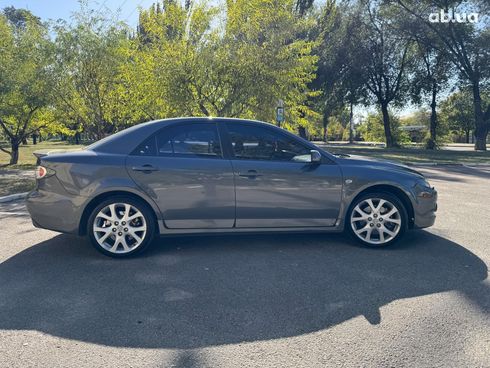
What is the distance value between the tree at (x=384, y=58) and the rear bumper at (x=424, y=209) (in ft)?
83.5

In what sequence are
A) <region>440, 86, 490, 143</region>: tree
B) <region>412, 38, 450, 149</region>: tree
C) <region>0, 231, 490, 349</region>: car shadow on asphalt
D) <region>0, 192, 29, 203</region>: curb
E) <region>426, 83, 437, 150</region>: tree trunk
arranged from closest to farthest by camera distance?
1. <region>0, 231, 490, 349</region>: car shadow on asphalt
2. <region>0, 192, 29, 203</region>: curb
3. <region>412, 38, 450, 149</region>: tree
4. <region>426, 83, 437, 150</region>: tree trunk
5. <region>440, 86, 490, 143</region>: tree

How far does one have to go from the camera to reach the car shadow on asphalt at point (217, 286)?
2.70 m

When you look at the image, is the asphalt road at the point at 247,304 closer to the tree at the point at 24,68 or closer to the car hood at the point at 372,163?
the car hood at the point at 372,163

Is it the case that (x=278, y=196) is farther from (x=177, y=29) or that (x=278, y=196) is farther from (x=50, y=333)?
(x=177, y=29)

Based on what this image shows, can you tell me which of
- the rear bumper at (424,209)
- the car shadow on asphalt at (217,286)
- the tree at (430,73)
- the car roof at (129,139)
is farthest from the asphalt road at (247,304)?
the tree at (430,73)

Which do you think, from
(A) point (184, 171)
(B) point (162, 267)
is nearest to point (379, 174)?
(A) point (184, 171)

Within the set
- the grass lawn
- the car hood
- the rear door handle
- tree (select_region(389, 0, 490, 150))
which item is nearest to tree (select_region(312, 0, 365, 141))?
tree (select_region(389, 0, 490, 150))

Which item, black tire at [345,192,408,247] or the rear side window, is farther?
black tire at [345,192,408,247]

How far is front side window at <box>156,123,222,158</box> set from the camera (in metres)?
4.16

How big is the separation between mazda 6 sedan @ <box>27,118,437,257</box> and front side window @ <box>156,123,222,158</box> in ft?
0.04

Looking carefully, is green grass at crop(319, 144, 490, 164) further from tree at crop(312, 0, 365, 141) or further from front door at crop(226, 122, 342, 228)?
front door at crop(226, 122, 342, 228)

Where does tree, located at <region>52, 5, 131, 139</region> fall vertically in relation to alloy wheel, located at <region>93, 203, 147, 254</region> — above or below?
above

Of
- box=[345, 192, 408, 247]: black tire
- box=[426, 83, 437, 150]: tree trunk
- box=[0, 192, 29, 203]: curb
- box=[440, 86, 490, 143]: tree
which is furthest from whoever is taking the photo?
box=[440, 86, 490, 143]: tree

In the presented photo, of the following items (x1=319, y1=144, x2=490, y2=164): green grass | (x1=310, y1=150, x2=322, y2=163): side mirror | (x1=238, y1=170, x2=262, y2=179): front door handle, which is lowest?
(x1=319, y1=144, x2=490, y2=164): green grass
